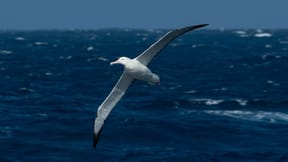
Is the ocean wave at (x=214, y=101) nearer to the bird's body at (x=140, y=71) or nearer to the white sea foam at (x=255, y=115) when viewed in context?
the white sea foam at (x=255, y=115)

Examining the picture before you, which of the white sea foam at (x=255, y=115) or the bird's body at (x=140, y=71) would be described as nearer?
the bird's body at (x=140, y=71)

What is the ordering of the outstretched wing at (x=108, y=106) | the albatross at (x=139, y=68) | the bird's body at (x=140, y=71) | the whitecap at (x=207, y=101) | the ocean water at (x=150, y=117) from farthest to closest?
the whitecap at (x=207, y=101) < the ocean water at (x=150, y=117) < the outstretched wing at (x=108, y=106) < the bird's body at (x=140, y=71) < the albatross at (x=139, y=68)

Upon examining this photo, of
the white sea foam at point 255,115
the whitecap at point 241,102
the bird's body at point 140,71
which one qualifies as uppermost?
the bird's body at point 140,71

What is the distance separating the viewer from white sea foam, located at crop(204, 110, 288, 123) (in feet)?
162

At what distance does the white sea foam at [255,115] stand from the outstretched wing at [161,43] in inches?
1092

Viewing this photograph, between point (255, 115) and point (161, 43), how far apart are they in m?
31.1

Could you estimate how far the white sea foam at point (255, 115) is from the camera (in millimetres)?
49403

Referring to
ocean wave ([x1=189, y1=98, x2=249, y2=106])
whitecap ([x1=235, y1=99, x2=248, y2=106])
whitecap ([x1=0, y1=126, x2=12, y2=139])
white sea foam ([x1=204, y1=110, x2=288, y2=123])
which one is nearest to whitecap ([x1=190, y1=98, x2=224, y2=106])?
ocean wave ([x1=189, y1=98, x2=249, y2=106])

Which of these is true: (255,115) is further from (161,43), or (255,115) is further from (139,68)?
(161,43)

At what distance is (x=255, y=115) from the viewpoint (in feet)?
169

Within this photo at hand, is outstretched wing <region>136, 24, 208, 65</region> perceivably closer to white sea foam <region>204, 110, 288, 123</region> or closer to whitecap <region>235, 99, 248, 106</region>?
white sea foam <region>204, 110, 288, 123</region>

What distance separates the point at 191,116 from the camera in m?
49.8

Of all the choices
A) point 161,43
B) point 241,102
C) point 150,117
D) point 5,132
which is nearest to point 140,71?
point 161,43

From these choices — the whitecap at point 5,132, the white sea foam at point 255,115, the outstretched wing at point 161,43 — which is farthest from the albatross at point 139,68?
the white sea foam at point 255,115
